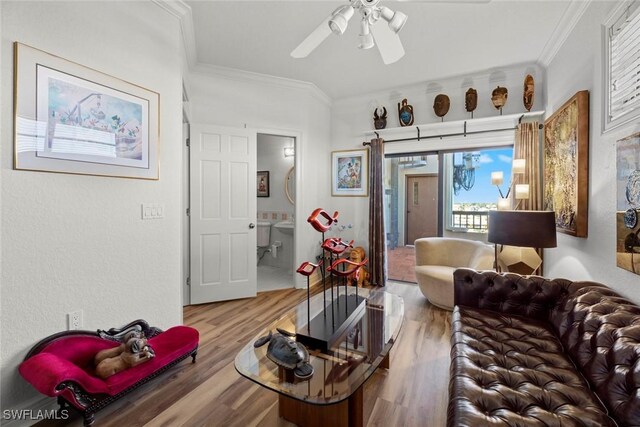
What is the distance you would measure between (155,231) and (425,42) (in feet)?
10.2

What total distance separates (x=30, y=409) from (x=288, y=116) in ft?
11.6

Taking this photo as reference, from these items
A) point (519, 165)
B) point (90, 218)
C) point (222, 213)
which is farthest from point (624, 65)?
point (222, 213)

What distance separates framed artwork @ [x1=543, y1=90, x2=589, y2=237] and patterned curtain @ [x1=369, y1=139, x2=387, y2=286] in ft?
6.08

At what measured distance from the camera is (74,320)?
1.75 meters

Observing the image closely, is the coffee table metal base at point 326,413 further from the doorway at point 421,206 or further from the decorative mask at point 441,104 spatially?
the decorative mask at point 441,104

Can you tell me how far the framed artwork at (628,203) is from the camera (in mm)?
1443

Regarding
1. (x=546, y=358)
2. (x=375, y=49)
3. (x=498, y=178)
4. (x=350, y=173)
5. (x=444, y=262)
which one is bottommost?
(x=546, y=358)

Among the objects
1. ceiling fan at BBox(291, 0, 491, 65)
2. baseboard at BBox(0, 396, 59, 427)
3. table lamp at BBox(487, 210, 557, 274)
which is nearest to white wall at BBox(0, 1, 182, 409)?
baseboard at BBox(0, 396, 59, 427)

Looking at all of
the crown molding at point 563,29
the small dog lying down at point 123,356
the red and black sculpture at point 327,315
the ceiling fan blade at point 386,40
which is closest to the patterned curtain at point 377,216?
the red and black sculpture at point 327,315

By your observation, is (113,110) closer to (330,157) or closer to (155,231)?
(155,231)

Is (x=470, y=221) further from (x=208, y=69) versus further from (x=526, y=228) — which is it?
(x=208, y=69)

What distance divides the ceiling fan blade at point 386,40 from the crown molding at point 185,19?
5.49 feet

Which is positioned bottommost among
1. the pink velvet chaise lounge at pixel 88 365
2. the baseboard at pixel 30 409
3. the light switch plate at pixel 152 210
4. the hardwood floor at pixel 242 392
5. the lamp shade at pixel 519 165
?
the hardwood floor at pixel 242 392

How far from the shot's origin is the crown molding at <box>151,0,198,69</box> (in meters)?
2.20
